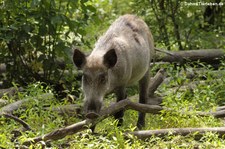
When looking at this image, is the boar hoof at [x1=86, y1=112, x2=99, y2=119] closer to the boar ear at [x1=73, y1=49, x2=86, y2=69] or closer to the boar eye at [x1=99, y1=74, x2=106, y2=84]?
the boar eye at [x1=99, y1=74, x2=106, y2=84]

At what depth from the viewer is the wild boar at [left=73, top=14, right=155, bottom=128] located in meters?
6.52

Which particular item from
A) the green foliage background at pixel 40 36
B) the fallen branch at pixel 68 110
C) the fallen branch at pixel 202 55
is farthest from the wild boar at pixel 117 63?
the fallen branch at pixel 202 55

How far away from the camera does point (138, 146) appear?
5.75 metres

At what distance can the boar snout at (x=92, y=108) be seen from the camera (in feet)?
19.9

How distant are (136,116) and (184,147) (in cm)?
210

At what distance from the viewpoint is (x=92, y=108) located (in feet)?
20.3

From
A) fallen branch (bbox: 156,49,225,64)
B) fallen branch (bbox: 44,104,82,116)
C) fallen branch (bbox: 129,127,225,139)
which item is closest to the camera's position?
fallen branch (bbox: 129,127,225,139)

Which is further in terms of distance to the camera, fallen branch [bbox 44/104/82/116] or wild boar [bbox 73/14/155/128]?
fallen branch [bbox 44/104/82/116]

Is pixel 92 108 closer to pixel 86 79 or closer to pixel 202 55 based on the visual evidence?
pixel 86 79

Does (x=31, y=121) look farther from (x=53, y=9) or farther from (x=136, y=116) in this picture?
(x=53, y=9)

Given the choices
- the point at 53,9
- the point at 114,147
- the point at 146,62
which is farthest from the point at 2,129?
the point at 53,9

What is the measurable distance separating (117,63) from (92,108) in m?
1.01

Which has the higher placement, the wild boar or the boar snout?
the wild boar

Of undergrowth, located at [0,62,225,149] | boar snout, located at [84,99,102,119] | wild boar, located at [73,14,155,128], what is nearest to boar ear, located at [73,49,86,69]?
wild boar, located at [73,14,155,128]
